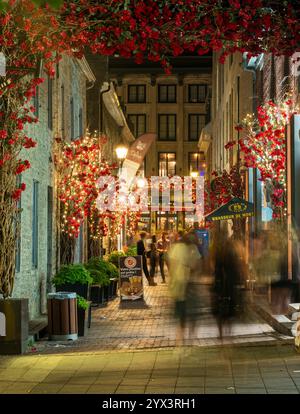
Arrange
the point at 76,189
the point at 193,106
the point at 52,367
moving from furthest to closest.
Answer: the point at 193,106 → the point at 76,189 → the point at 52,367

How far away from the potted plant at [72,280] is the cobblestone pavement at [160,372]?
243 inches

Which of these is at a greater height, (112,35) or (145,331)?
(112,35)

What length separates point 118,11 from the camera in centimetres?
1213

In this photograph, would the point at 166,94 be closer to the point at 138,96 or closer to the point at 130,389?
the point at 138,96

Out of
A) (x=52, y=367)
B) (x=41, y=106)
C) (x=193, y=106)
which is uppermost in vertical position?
→ (x=193, y=106)

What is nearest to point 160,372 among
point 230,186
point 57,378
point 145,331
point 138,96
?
point 57,378

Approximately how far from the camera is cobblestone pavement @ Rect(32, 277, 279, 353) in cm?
1470

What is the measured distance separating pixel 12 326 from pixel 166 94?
2583 inches

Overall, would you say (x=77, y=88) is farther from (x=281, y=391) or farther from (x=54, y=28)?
(x=281, y=391)

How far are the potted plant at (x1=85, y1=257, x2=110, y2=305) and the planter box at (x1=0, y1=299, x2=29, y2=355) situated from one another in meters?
9.66

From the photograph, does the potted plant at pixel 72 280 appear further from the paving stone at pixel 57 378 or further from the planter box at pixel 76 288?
the paving stone at pixel 57 378

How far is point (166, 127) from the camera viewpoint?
7838 centimetres

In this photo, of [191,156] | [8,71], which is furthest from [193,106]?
[8,71]
